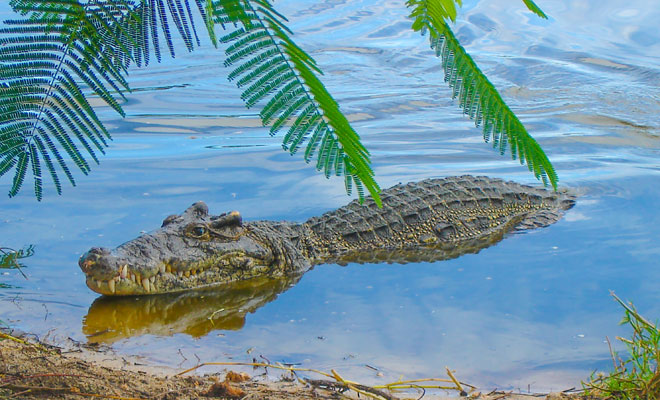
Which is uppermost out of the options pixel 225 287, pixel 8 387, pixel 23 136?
pixel 23 136

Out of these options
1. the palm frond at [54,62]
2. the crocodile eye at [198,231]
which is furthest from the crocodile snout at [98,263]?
the palm frond at [54,62]

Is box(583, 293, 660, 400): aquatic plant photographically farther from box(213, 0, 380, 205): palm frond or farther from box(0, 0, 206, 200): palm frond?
box(0, 0, 206, 200): palm frond

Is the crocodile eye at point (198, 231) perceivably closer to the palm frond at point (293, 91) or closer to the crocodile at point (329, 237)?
the crocodile at point (329, 237)

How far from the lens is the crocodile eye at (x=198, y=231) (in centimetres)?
636

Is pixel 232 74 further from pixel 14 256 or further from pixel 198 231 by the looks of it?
pixel 14 256

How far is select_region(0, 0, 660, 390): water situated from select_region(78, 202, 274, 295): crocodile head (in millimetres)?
254

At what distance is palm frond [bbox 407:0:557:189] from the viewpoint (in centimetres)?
232

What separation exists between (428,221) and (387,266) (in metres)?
1.04

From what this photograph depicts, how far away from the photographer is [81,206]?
763 cm

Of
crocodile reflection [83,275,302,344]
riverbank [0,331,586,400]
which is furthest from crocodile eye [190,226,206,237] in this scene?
riverbank [0,331,586,400]

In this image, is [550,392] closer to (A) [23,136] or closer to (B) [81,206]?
(A) [23,136]

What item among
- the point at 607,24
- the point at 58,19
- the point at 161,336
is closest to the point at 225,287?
the point at 161,336

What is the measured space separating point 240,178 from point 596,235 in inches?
156

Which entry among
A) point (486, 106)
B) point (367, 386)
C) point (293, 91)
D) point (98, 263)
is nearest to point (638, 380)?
point (367, 386)
